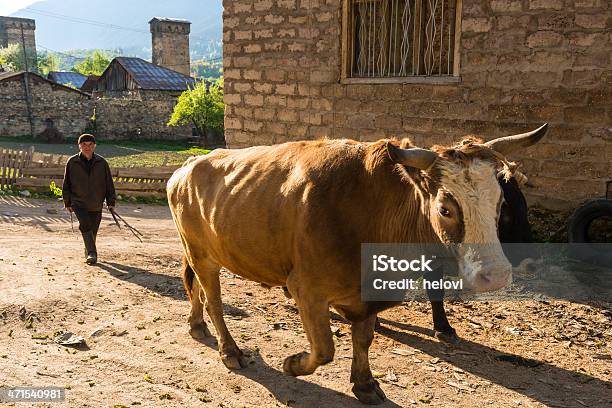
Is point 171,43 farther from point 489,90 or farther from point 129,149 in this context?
point 489,90

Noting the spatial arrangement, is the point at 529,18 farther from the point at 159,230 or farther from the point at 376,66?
the point at 159,230

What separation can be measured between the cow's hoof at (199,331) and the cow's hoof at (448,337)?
229cm

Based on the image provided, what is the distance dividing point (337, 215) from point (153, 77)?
38635 millimetres

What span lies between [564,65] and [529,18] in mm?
804

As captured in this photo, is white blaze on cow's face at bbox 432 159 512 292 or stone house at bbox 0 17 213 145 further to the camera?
stone house at bbox 0 17 213 145

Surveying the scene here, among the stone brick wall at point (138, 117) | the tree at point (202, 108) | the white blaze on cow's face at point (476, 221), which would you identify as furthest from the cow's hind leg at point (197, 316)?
the stone brick wall at point (138, 117)

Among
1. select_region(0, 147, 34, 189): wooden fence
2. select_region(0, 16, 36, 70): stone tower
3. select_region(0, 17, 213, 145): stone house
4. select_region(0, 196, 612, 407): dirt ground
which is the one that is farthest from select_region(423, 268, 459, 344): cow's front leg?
select_region(0, 16, 36, 70): stone tower

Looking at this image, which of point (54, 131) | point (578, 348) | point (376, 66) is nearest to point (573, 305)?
point (578, 348)

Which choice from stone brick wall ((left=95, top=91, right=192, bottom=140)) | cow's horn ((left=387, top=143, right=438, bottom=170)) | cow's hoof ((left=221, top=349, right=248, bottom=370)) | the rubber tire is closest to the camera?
cow's horn ((left=387, top=143, right=438, bottom=170))

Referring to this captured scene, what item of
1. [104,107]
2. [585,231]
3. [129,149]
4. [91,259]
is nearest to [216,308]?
[91,259]

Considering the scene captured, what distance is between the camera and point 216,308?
5.17 metres

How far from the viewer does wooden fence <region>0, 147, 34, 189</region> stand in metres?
15.1

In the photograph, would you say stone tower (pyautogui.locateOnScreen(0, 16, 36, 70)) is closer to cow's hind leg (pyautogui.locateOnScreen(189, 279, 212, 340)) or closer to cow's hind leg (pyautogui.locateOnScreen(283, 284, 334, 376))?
cow's hind leg (pyautogui.locateOnScreen(189, 279, 212, 340))

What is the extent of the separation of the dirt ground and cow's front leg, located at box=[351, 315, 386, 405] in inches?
4.3
